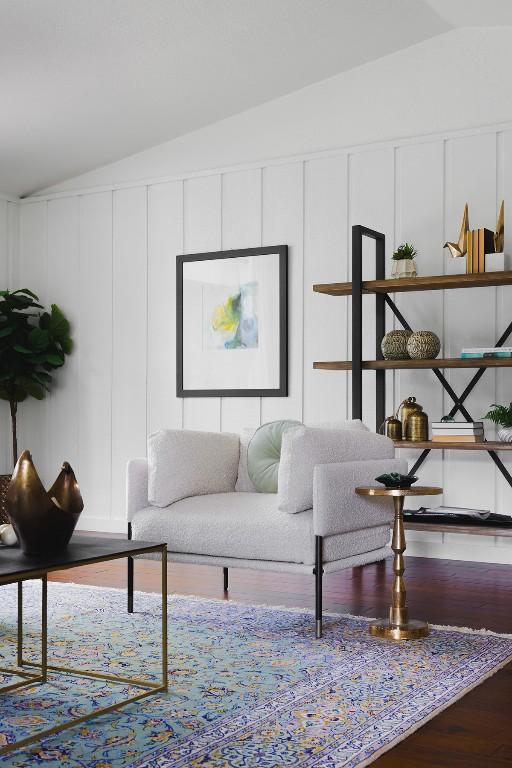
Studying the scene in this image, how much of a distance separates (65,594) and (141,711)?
1741 mm

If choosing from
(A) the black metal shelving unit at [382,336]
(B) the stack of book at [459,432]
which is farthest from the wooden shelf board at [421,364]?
(B) the stack of book at [459,432]

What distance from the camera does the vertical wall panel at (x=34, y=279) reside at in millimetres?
6891

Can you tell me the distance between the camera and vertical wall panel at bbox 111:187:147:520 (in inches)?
254

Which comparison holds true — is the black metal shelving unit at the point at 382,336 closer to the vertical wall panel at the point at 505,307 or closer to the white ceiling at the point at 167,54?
the vertical wall panel at the point at 505,307

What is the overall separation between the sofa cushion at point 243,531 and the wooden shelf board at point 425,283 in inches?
64.0

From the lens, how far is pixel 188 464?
3.91 m

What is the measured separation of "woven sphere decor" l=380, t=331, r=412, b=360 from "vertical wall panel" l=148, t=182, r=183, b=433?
5.67 ft

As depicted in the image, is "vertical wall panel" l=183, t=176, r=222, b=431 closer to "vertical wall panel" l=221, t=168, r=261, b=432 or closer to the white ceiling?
"vertical wall panel" l=221, t=168, r=261, b=432

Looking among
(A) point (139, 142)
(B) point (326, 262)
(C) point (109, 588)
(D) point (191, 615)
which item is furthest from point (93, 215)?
(D) point (191, 615)

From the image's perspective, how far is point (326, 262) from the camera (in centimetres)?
571

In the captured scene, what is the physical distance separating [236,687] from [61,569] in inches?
26.0

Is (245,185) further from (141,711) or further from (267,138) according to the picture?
(141,711)

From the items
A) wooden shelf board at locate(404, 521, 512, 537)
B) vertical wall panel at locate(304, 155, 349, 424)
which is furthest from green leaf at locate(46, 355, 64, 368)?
wooden shelf board at locate(404, 521, 512, 537)

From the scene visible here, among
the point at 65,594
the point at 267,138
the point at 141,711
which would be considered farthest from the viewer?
the point at 267,138
